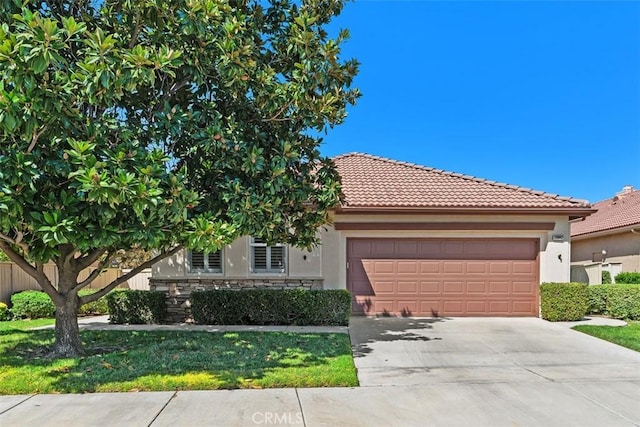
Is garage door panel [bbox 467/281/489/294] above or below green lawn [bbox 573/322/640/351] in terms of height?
above

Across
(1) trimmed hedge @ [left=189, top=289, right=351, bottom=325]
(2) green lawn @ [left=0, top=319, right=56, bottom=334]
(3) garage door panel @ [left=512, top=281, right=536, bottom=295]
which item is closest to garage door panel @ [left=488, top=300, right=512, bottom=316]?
(3) garage door panel @ [left=512, top=281, right=536, bottom=295]

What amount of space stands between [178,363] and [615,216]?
61.5 feet

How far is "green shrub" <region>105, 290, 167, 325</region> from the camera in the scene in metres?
10.6

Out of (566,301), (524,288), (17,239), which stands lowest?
(566,301)

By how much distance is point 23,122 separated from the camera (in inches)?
172

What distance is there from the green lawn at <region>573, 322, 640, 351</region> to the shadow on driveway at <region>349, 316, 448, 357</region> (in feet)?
10.6

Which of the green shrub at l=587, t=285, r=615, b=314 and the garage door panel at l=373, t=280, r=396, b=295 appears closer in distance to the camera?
the garage door panel at l=373, t=280, r=396, b=295

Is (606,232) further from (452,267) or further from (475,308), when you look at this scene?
(452,267)

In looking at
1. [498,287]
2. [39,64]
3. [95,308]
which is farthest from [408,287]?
[39,64]

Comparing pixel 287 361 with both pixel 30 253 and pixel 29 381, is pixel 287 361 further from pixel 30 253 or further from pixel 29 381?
pixel 30 253

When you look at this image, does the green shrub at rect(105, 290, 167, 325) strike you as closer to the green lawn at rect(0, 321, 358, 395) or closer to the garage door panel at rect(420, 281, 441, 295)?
the green lawn at rect(0, 321, 358, 395)

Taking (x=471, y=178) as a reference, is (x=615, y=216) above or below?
below

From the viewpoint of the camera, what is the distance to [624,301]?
11.2m

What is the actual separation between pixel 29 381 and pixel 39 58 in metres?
4.08
